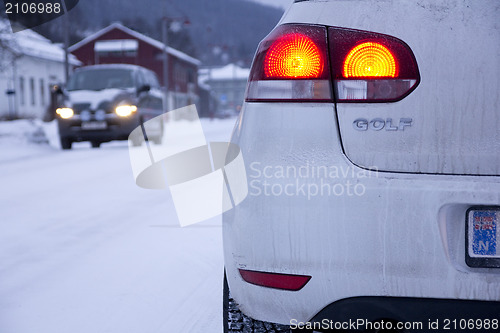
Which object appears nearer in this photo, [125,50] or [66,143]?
[66,143]

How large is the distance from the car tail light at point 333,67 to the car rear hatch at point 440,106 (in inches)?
1.2

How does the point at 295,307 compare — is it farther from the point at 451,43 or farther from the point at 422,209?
the point at 451,43

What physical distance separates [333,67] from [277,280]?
67 cm

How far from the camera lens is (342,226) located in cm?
169

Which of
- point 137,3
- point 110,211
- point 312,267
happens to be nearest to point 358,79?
point 312,267

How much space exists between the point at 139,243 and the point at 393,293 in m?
2.96

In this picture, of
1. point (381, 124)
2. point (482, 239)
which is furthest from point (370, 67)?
point (482, 239)

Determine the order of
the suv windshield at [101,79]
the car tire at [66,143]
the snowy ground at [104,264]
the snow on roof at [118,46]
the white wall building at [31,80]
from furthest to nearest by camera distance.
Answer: the snow on roof at [118,46]
the white wall building at [31,80]
the suv windshield at [101,79]
the car tire at [66,143]
the snowy ground at [104,264]

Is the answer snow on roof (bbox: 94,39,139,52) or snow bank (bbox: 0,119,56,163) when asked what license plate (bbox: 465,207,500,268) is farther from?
snow on roof (bbox: 94,39,139,52)

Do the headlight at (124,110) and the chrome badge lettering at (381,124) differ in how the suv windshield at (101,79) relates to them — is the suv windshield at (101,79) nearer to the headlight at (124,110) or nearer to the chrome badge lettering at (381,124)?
the headlight at (124,110)

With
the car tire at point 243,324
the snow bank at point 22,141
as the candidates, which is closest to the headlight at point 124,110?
the snow bank at point 22,141

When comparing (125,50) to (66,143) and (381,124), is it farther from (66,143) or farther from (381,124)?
(381,124)

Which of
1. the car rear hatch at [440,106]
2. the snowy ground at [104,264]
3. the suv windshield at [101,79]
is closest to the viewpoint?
the car rear hatch at [440,106]

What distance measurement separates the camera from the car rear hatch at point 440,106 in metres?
1.65
